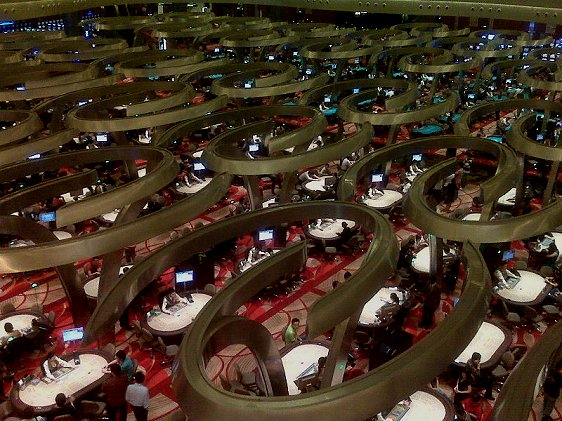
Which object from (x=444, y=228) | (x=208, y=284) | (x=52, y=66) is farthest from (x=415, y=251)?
(x=52, y=66)

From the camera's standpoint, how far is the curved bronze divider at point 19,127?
50.2 ft

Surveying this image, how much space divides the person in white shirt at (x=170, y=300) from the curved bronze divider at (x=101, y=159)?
2.43m

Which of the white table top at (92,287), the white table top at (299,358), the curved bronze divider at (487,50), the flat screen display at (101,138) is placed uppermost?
the curved bronze divider at (487,50)

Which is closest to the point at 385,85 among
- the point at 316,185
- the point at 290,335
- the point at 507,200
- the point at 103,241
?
the point at 316,185

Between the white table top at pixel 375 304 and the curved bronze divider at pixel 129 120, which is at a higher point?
the curved bronze divider at pixel 129 120

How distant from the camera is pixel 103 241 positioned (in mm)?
10414

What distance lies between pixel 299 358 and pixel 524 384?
5.16m

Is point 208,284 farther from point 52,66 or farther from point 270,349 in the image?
point 52,66

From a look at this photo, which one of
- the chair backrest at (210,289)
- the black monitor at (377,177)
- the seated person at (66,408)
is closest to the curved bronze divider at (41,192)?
the chair backrest at (210,289)

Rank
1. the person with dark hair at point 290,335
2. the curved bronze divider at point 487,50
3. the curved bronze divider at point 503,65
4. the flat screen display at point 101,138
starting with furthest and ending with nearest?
the curved bronze divider at point 487,50 < the curved bronze divider at point 503,65 < the flat screen display at point 101,138 < the person with dark hair at point 290,335

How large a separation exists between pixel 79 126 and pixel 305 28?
2146 cm

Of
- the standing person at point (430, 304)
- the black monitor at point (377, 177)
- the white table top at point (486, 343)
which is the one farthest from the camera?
the black monitor at point (377, 177)

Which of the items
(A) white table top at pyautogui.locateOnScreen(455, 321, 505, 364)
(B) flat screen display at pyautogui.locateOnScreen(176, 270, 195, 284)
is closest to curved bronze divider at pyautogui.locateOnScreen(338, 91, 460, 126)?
(B) flat screen display at pyautogui.locateOnScreen(176, 270, 195, 284)

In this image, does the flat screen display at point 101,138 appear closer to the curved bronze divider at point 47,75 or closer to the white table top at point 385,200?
the curved bronze divider at point 47,75
